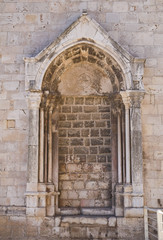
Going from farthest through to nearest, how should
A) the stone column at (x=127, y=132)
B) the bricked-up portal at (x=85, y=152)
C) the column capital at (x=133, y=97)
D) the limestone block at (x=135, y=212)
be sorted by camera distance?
1. the bricked-up portal at (x=85, y=152)
2. the column capital at (x=133, y=97)
3. the stone column at (x=127, y=132)
4. the limestone block at (x=135, y=212)

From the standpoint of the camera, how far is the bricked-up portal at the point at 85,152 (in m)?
7.47

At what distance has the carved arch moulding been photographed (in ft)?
22.6

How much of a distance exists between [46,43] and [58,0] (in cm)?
110

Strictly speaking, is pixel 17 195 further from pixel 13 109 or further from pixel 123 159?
pixel 123 159

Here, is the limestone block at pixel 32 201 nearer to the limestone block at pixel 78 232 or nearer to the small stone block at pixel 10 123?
the limestone block at pixel 78 232

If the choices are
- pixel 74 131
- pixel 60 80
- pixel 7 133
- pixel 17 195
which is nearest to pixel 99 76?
pixel 60 80

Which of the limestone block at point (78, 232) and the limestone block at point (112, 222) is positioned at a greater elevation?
the limestone block at point (112, 222)

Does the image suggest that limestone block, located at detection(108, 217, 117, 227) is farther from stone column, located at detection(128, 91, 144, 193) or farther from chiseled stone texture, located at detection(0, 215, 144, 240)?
stone column, located at detection(128, 91, 144, 193)

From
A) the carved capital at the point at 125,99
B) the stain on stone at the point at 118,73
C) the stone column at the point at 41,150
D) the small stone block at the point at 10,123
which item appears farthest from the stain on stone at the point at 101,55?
the small stone block at the point at 10,123

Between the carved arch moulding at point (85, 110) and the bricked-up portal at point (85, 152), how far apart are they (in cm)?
3

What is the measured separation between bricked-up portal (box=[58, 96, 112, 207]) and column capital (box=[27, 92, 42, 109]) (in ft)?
2.72

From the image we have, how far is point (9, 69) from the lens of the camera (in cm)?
750

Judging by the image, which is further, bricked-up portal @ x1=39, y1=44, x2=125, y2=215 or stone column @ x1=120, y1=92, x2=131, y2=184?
bricked-up portal @ x1=39, y1=44, x2=125, y2=215

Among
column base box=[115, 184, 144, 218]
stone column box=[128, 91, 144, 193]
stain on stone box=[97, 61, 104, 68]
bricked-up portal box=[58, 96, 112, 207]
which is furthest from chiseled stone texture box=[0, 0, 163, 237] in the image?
bricked-up portal box=[58, 96, 112, 207]
